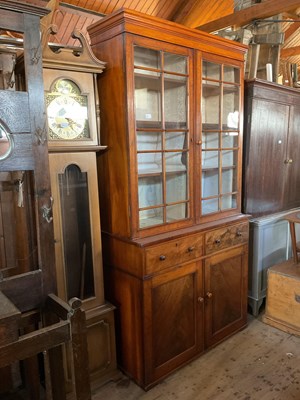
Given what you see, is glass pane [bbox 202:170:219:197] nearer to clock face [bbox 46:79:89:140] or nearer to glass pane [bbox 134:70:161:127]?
glass pane [bbox 134:70:161:127]

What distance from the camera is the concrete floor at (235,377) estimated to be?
6.31 ft

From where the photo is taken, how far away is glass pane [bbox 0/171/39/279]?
5.75 ft

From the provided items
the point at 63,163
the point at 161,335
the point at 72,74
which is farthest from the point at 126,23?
the point at 161,335

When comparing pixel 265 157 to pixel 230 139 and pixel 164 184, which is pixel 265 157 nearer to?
pixel 230 139

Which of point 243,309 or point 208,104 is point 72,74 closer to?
point 208,104

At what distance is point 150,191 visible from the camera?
1995 mm

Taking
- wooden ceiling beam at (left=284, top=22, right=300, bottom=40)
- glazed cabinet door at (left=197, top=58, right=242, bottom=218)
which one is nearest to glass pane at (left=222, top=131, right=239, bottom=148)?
glazed cabinet door at (left=197, top=58, right=242, bottom=218)

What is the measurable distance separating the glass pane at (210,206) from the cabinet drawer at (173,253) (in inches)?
8.7

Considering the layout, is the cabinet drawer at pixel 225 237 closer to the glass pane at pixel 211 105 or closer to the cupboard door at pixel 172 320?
the cupboard door at pixel 172 320

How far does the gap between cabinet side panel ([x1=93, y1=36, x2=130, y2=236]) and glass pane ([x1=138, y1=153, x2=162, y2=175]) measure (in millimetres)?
139

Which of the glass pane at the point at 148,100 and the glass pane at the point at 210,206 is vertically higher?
the glass pane at the point at 148,100

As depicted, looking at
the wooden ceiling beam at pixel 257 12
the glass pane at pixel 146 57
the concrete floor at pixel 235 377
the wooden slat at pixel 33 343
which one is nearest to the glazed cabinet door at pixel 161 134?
the glass pane at pixel 146 57

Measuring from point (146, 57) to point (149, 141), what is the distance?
0.46m

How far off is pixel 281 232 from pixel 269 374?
1243 mm
